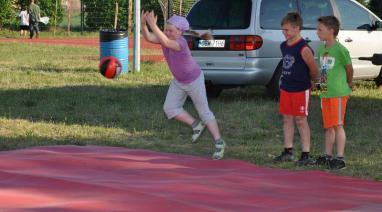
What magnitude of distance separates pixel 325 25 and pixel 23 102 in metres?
6.16

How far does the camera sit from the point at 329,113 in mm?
8078

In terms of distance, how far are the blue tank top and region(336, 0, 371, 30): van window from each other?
5.97m

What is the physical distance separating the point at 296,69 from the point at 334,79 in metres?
0.43

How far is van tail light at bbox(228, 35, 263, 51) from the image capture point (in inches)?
484

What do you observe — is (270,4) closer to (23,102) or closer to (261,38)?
(261,38)

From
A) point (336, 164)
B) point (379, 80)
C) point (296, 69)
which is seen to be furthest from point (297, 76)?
point (379, 80)

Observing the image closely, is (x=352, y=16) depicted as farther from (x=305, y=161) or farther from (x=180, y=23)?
(x=180, y=23)

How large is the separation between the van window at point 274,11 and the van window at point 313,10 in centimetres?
22

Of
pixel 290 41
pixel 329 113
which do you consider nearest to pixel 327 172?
pixel 329 113

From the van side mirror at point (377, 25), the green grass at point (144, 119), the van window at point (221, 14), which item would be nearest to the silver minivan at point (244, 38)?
the van window at point (221, 14)

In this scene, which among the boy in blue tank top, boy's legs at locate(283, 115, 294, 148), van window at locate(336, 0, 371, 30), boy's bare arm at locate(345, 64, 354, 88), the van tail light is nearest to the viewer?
boy's bare arm at locate(345, 64, 354, 88)

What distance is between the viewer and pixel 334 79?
8023mm

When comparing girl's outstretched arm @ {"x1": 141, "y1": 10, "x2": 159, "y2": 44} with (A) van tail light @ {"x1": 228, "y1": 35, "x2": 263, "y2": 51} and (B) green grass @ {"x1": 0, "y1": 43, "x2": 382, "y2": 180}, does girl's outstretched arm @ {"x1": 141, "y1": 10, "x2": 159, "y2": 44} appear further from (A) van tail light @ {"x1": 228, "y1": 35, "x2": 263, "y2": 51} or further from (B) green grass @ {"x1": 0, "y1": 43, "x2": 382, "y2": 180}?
(A) van tail light @ {"x1": 228, "y1": 35, "x2": 263, "y2": 51}

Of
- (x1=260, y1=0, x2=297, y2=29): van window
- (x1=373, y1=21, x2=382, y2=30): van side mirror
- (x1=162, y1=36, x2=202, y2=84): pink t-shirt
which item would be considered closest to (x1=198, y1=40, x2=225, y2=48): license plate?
(x1=260, y1=0, x2=297, y2=29): van window
